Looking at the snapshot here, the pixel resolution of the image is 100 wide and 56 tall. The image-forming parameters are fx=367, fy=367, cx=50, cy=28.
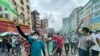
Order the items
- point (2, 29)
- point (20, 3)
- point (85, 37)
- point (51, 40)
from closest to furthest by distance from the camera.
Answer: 1. point (85, 37)
2. point (51, 40)
3. point (2, 29)
4. point (20, 3)

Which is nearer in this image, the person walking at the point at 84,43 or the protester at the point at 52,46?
the person walking at the point at 84,43

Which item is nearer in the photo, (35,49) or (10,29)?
(35,49)

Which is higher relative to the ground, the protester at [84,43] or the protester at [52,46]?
the protester at [84,43]

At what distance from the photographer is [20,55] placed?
24672 mm

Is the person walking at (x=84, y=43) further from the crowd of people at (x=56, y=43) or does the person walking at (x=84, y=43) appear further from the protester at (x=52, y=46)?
the protester at (x=52, y=46)

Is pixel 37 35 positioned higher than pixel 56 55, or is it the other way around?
pixel 37 35

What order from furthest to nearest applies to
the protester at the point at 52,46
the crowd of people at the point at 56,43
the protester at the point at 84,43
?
the protester at the point at 52,46 → the protester at the point at 84,43 → the crowd of people at the point at 56,43

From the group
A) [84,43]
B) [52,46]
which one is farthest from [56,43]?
[84,43]

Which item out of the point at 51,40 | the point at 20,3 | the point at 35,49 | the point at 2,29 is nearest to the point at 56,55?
the point at 51,40

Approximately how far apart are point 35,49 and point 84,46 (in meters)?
1.76

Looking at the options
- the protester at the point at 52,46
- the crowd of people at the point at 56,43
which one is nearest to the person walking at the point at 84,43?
the crowd of people at the point at 56,43

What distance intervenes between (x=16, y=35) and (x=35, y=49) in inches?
563

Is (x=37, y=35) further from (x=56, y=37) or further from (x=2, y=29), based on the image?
(x=2, y=29)

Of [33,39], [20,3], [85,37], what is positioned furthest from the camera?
[20,3]
